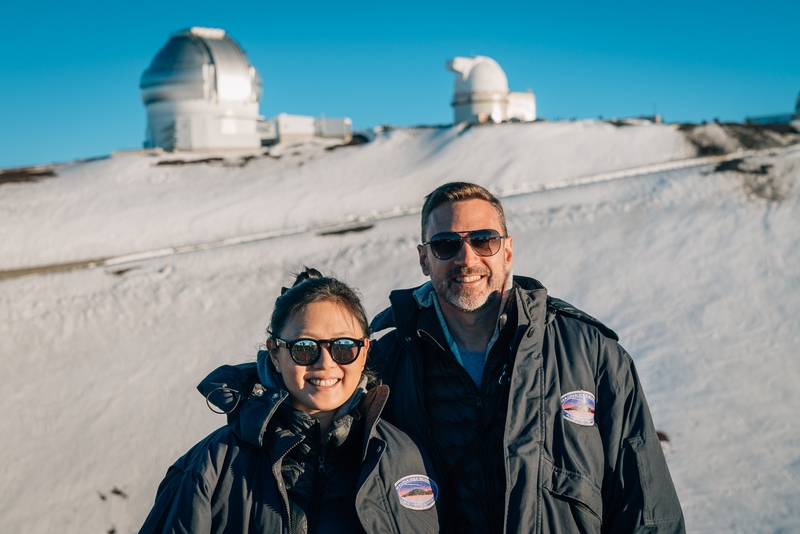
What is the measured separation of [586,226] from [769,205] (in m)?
3.12

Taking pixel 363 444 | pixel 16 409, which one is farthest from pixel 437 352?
pixel 16 409

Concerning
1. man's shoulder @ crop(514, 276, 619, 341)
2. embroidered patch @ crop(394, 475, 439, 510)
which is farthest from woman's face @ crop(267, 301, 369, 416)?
man's shoulder @ crop(514, 276, 619, 341)

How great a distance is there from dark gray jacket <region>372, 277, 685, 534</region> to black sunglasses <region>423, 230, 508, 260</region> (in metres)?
0.27

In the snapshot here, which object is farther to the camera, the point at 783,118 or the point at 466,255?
the point at 783,118

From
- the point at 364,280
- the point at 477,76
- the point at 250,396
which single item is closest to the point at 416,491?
the point at 250,396

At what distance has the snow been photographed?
21.0ft

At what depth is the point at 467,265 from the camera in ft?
10.2

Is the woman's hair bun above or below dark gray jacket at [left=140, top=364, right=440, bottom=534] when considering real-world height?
above

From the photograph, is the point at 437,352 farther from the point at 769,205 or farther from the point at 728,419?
the point at 769,205

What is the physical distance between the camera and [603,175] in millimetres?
A: 14445

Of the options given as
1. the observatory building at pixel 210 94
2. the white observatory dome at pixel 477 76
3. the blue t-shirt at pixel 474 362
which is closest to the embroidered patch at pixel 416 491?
the blue t-shirt at pixel 474 362

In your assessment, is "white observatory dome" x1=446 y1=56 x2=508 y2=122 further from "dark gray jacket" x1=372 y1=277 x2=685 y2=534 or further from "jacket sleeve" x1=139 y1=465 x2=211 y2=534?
"jacket sleeve" x1=139 y1=465 x2=211 y2=534

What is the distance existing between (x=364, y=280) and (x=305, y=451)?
293 inches

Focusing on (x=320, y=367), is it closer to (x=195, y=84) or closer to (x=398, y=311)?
(x=398, y=311)
